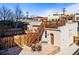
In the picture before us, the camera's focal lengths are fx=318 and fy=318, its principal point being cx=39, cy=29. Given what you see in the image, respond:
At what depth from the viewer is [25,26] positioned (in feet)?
8.84

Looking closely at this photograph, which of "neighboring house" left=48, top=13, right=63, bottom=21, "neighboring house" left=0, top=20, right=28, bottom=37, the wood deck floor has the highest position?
"neighboring house" left=48, top=13, right=63, bottom=21

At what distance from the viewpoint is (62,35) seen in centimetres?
268

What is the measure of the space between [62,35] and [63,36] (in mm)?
14

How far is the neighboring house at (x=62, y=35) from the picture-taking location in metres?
2.67

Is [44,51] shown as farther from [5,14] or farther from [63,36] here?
[5,14]

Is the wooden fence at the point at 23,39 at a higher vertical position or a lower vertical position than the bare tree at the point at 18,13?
lower

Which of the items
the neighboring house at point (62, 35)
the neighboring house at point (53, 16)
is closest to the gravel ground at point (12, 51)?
the neighboring house at point (62, 35)

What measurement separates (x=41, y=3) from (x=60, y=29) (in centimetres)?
27

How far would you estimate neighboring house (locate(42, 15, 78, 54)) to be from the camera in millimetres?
2666

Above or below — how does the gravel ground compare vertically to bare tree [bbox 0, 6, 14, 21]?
below

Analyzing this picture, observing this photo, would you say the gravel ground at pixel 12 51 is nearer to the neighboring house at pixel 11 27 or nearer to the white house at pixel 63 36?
the neighboring house at pixel 11 27

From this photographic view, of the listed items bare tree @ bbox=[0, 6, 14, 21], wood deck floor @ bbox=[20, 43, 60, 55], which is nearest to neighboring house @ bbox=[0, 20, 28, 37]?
bare tree @ bbox=[0, 6, 14, 21]

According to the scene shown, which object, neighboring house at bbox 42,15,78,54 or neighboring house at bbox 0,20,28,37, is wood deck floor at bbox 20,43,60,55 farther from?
neighboring house at bbox 0,20,28,37

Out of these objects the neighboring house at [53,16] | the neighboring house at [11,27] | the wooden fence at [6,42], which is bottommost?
the wooden fence at [6,42]
